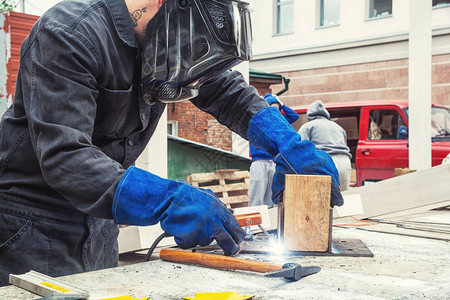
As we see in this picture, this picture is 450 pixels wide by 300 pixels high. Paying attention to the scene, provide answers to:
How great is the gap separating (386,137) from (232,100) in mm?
7242

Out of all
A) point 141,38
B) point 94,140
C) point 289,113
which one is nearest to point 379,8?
point 289,113

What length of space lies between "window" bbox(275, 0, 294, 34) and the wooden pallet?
11289mm

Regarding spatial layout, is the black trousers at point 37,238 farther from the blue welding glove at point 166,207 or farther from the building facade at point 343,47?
the building facade at point 343,47

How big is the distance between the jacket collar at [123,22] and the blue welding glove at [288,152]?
2.29ft

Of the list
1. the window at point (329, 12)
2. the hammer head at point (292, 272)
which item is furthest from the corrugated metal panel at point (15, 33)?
the window at point (329, 12)

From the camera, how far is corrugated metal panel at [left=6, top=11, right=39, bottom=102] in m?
4.37

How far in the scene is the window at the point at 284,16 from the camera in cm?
1736

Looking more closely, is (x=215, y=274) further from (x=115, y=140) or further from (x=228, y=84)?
(x=228, y=84)

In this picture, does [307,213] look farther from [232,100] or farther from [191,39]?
[191,39]

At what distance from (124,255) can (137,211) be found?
147 cm

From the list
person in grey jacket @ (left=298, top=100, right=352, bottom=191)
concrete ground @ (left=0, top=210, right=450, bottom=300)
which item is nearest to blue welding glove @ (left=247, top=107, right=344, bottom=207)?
concrete ground @ (left=0, top=210, right=450, bottom=300)

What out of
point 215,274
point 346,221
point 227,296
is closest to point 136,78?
point 215,274

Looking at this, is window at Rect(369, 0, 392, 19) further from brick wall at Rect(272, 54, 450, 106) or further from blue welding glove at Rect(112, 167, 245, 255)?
blue welding glove at Rect(112, 167, 245, 255)

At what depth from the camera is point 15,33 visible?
4.42 meters
